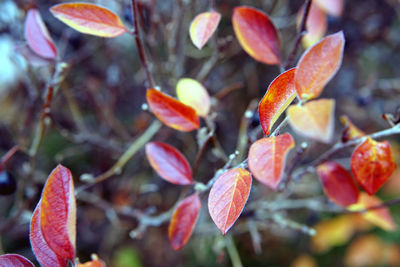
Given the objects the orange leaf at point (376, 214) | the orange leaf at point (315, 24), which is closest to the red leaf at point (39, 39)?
the orange leaf at point (315, 24)

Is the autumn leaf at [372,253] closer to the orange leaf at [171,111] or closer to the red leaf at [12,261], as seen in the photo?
the orange leaf at [171,111]

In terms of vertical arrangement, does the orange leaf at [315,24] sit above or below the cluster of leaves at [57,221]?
below

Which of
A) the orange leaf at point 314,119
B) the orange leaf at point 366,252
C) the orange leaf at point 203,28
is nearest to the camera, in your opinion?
the orange leaf at point 314,119

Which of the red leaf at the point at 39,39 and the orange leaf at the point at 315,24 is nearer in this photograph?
the red leaf at the point at 39,39

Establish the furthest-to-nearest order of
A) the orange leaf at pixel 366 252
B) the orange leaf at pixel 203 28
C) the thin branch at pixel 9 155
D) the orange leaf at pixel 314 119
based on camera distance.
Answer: the orange leaf at pixel 366 252 → the thin branch at pixel 9 155 → the orange leaf at pixel 203 28 → the orange leaf at pixel 314 119

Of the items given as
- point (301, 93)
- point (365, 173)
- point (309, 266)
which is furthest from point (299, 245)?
point (301, 93)

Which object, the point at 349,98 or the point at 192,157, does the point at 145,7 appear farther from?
the point at 349,98
